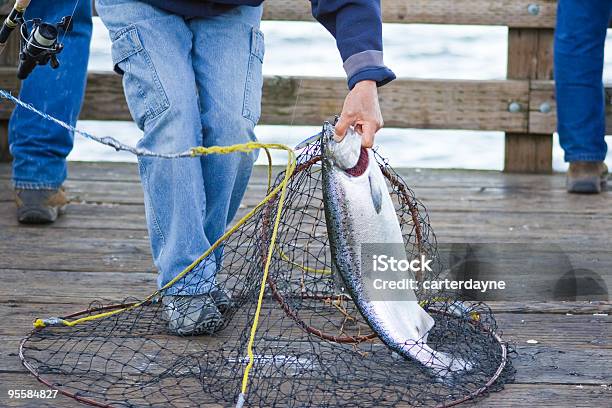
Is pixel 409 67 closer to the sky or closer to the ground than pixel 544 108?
closer to the sky

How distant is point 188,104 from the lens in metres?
3.22

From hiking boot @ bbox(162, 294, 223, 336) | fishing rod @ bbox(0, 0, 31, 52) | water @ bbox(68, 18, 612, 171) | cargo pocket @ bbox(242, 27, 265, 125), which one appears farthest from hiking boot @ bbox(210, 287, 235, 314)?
water @ bbox(68, 18, 612, 171)

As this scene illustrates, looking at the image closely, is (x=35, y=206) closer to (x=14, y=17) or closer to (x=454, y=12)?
(x=14, y=17)

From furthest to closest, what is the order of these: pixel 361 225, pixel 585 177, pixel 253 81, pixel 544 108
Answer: pixel 544 108, pixel 585 177, pixel 253 81, pixel 361 225

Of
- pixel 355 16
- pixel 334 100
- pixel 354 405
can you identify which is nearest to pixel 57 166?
pixel 334 100

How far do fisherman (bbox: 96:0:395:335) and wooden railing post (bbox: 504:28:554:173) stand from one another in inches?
107

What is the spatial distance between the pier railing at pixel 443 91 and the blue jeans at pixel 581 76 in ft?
1.33

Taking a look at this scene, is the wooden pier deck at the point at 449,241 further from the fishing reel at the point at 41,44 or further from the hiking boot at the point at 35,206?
the fishing reel at the point at 41,44

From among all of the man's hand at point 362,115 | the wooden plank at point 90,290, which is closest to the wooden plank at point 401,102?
the wooden plank at point 90,290

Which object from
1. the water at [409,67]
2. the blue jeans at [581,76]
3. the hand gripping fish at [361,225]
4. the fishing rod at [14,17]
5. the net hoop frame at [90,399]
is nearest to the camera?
the net hoop frame at [90,399]

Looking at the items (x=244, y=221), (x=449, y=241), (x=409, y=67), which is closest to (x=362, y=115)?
(x=244, y=221)

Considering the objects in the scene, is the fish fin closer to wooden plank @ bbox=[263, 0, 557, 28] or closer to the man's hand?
the man's hand

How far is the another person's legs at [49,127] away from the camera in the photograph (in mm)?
4555

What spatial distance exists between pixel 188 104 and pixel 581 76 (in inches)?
105
